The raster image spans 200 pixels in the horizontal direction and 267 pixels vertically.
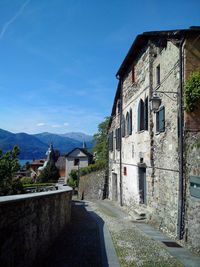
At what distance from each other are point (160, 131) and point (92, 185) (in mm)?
17825

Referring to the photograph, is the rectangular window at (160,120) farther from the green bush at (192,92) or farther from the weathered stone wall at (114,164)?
the weathered stone wall at (114,164)

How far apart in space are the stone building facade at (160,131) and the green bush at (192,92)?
0.28m

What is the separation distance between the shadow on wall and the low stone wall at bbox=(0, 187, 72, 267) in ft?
0.87

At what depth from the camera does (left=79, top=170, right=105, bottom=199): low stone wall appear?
2489cm

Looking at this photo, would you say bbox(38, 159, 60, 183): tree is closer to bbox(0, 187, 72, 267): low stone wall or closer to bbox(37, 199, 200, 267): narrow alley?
bbox(37, 199, 200, 267): narrow alley

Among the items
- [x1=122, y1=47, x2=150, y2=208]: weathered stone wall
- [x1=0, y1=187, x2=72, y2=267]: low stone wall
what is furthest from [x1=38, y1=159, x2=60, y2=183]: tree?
[x1=0, y1=187, x2=72, y2=267]: low stone wall

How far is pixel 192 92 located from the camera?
8188mm

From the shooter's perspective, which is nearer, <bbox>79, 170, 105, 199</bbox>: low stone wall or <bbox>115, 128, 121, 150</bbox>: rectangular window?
<bbox>115, 128, 121, 150</bbox>: rectangular window

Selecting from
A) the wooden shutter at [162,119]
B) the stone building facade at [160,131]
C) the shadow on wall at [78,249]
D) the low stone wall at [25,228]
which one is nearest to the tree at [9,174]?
the shadow on wall at [78,249]

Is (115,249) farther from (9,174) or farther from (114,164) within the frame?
(114,164)

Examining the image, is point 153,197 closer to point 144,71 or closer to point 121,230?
point 121,230

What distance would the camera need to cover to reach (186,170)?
8258mm

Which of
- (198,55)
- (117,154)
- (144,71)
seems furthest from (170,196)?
(117,154)

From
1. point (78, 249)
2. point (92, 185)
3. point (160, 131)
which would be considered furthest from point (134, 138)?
point (92, 185)
